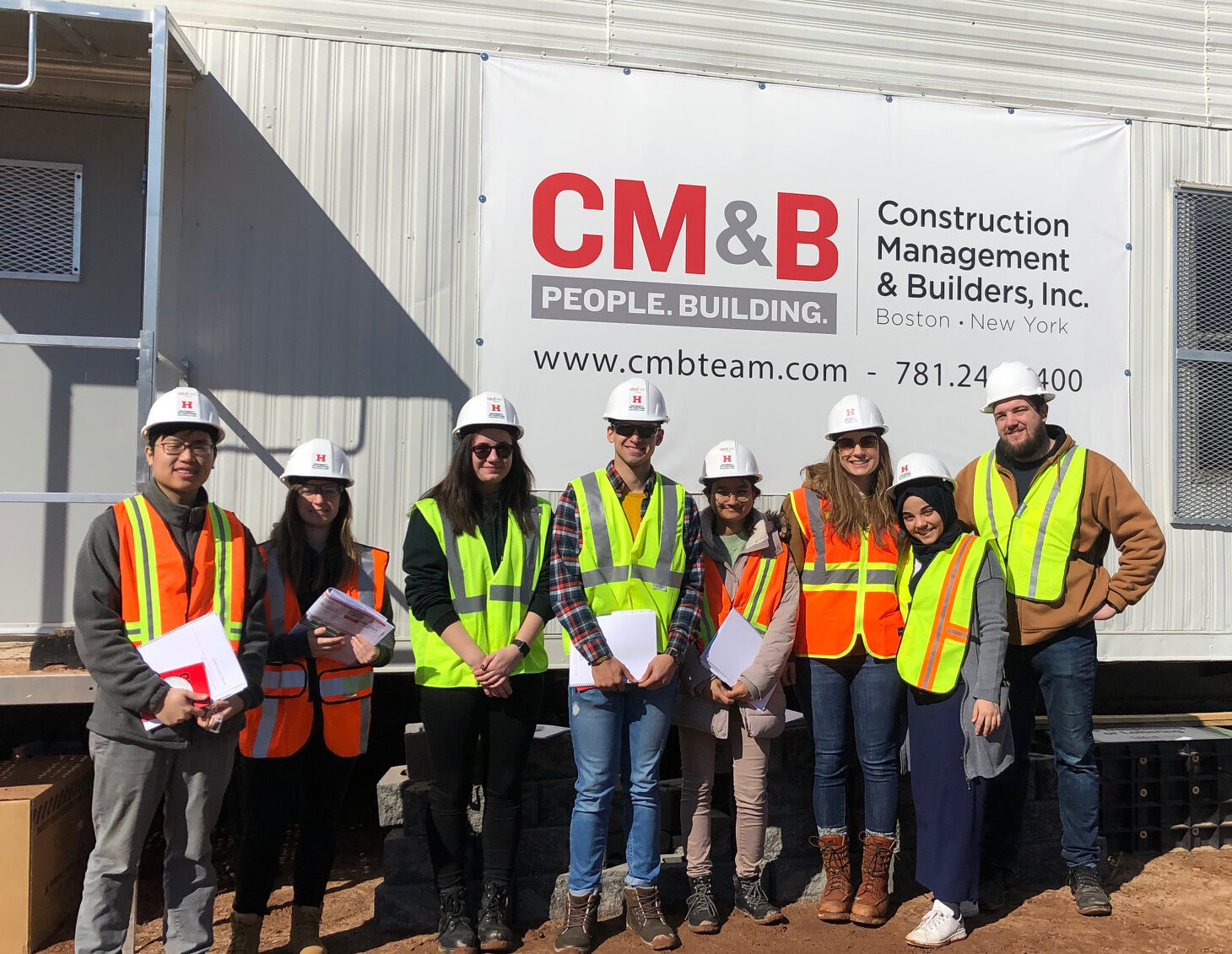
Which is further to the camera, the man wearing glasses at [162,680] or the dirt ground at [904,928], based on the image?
the dirt ground at [904,928]

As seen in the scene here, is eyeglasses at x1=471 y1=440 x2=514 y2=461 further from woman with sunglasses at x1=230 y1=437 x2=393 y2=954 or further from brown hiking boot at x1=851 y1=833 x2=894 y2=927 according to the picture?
brown hiking boot at x1=851 y1=833 x2=894 y2=927

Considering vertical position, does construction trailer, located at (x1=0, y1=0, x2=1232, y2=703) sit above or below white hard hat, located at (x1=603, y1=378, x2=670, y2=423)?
above

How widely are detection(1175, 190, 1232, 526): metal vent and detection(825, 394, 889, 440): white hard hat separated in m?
2.15

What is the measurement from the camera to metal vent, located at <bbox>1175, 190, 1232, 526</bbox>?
17.3ft

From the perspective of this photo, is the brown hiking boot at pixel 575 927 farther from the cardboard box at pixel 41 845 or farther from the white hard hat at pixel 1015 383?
the white hard hat at pixel 1015 383

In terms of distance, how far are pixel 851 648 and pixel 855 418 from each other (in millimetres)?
901

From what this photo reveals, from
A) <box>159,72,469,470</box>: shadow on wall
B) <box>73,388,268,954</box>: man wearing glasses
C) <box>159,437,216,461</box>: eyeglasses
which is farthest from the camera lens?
<box>159,72,469,470</box>: shadow on wall

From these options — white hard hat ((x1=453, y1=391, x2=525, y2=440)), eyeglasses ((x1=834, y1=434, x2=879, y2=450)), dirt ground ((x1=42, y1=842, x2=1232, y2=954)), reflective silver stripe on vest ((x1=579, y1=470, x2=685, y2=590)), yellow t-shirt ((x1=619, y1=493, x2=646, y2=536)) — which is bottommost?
dirt ground ((x1=42, y1=842, x2=1232, y2=954))

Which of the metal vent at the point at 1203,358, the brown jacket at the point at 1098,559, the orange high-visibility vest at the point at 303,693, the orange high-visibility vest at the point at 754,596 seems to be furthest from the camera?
the metal vent at the point at 1203,358

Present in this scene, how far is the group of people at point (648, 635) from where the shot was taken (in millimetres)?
3404

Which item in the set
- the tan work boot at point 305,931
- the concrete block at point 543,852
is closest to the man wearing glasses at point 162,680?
the tan work boot at point 305,931

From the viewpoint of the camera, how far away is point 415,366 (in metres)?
4.66

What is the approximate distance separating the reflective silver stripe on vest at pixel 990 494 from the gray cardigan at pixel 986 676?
363mm

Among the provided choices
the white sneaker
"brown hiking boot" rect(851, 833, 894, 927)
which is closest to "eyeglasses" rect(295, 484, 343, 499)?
"brown hiking boot" rect(851, 833, 894, 927)
